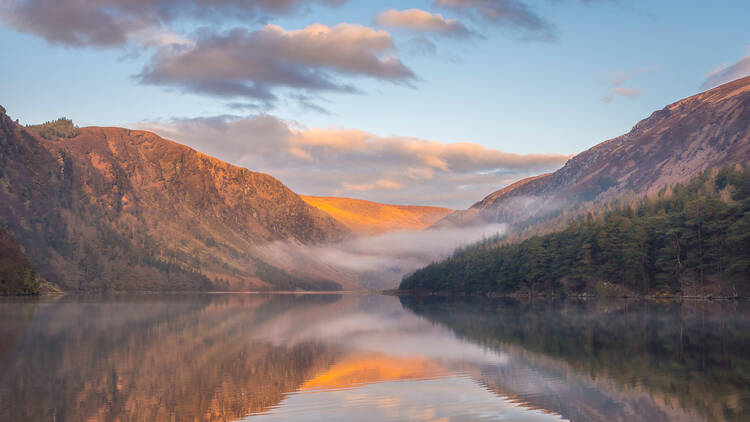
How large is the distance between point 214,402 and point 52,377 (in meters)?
9.84

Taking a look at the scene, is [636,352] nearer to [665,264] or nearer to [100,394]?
[100,394]

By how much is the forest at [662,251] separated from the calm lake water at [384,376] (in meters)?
58.1

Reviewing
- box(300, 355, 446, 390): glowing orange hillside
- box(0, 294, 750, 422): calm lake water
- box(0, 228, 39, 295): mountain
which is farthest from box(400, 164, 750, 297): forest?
box(0, 228, 39, 295): mountain

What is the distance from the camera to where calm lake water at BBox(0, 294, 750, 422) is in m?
22.4

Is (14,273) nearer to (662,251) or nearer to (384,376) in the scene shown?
(662,251)

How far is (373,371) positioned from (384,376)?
5.70 feet

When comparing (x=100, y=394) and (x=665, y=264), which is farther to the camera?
(x=665, y=264)

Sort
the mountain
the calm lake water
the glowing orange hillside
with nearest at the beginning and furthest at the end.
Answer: the calm lake water → the glowing orange hillside → the mountain

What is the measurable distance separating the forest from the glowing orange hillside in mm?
75935

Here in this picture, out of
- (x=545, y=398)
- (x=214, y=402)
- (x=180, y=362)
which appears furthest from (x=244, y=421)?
(x=180, y=362)

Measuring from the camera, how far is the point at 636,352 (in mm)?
36656

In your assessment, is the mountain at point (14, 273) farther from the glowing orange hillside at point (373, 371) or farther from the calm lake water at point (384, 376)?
the glowing orange hillside at point (373, 371)

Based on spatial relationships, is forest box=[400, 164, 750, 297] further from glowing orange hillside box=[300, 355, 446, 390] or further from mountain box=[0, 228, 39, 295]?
mountain box=[0, 228, 39, 295]

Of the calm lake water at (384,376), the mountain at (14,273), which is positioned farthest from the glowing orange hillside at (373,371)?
the mountain at (14,273)
